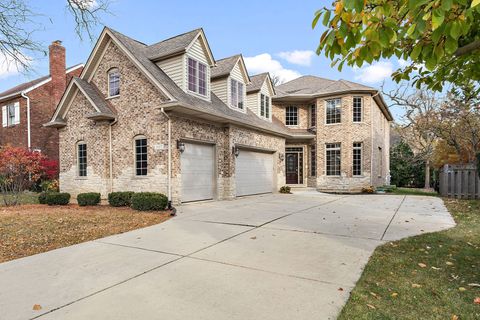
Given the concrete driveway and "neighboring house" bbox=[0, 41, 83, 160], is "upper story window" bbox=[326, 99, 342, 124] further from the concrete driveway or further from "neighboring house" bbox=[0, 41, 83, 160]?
"neighboring house" bbox=[0, 41, 83, 160]

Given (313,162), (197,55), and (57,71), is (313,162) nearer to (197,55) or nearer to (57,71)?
(197,55)

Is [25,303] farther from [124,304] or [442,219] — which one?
[442,219]

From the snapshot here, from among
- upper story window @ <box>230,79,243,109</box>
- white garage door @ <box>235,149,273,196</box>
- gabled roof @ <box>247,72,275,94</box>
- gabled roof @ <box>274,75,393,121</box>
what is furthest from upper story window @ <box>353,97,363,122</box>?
upper story window @ <box>230,79,243,109</box>

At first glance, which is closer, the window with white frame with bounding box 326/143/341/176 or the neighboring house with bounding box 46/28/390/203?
the neighboring house with bounding box 46/28/390/203

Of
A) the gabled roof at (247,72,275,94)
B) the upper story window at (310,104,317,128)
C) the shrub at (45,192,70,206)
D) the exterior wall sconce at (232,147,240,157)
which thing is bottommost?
the shrub at (45,192,70,206)

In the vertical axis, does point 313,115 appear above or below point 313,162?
above

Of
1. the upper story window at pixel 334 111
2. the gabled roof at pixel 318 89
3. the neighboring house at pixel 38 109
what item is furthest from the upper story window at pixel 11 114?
the upper story window at pixel 334 111

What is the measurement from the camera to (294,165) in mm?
21562

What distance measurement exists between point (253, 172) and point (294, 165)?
20.7 ft

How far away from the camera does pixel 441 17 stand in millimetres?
2166

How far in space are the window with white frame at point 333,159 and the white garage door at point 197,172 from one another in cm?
933

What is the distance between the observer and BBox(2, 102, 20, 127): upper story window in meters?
20.8

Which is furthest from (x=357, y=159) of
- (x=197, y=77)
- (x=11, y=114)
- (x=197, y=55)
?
(x=11, y=114)

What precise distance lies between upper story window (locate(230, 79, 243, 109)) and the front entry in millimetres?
6551
